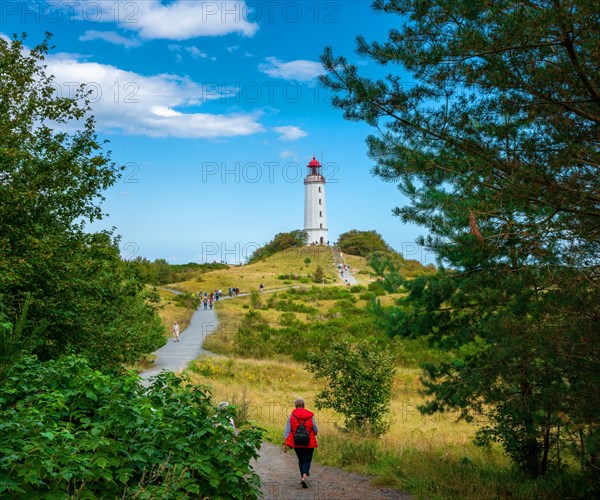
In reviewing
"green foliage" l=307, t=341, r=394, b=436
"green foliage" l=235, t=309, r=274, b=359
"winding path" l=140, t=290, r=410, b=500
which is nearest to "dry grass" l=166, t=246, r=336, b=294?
"green foliage" l=235, t=309, r=274, b=359

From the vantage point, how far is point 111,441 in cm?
513

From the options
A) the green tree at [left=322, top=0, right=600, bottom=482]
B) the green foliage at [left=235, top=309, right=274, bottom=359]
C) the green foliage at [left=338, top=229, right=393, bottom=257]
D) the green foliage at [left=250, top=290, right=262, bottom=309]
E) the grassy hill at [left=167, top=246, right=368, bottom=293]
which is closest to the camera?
the green tree at [left=322, top=0, right=600, bottom=482]

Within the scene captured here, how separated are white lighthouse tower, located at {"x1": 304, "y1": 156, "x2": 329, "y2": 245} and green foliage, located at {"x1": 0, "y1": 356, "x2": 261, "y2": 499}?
321 feet

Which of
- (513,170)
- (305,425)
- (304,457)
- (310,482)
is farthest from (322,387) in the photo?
(513,170)

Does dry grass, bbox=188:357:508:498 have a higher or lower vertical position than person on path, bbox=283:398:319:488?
lower

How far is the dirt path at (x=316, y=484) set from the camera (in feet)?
30.9

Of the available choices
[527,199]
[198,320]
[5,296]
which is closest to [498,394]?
[527,199]

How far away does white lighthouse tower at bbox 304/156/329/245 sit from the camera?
344ft

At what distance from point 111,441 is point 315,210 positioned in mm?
100924

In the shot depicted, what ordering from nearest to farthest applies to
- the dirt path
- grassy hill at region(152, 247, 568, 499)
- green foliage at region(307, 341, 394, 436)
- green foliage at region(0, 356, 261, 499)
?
green foliage at region(0, 356, 261, 499) → the dirt path → grassy hill at region(152, 247, 568, 499) → green foliage at region(307, 341, 394, 436)

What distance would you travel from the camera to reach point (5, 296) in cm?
1095

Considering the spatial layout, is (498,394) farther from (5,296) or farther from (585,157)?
(5,296)

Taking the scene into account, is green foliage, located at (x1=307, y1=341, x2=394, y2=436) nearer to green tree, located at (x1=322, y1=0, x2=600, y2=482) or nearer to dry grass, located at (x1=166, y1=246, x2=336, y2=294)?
green tree, located at (x1=322, y1=0, x2=600, y2=482)

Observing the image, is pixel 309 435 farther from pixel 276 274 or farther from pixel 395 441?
pixel 276 274
